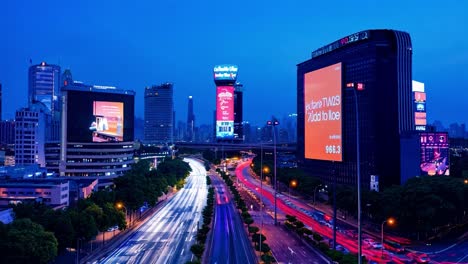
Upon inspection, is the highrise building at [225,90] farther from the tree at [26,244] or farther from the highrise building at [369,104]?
the tree at [26,244]

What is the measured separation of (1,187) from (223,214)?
125ft

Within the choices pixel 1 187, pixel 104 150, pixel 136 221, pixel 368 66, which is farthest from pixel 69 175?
pixel 368 66

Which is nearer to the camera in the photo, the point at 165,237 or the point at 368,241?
the point at 368,241

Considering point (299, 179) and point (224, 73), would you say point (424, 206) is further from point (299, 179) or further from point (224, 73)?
point (224, 73)

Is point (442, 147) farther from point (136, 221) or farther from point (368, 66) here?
point (136, 221)

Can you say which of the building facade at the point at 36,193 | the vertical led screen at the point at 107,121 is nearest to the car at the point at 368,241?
the building facade at the point at 36,193

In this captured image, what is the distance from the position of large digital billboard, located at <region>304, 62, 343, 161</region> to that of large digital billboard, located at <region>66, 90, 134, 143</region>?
49416 millimetres

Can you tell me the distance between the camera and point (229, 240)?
55062mm

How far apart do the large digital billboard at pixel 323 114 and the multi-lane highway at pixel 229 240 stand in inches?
1193

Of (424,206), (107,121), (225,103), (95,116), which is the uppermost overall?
(225,103)

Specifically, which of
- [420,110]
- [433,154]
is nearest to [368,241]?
[433,154]

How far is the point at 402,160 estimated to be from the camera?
87938mm

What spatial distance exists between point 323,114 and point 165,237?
5898 centimetres

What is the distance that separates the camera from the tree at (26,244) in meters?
→ 35.9
